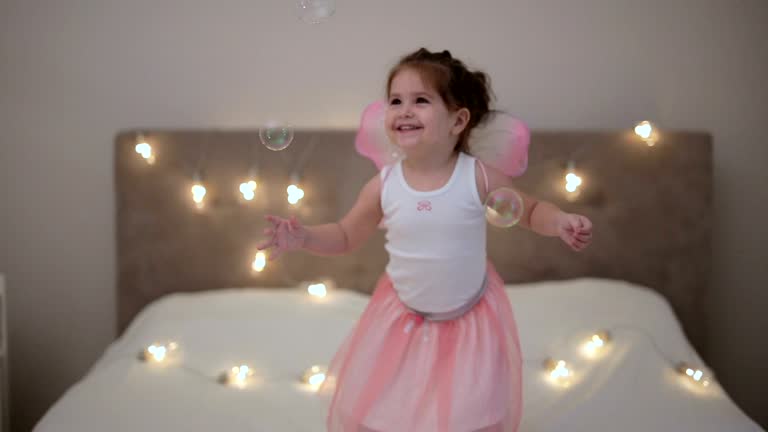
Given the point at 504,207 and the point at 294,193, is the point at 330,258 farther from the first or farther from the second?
the point at 504,207

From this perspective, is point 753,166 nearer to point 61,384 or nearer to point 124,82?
point 124,82

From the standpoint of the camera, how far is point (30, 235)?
2.28m

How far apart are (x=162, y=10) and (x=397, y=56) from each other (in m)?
0.78

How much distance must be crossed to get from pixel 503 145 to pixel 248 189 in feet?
3.05

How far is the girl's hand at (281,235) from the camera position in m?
1.26

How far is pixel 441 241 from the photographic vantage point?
129 centimetres

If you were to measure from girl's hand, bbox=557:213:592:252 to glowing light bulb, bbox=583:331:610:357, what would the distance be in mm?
692

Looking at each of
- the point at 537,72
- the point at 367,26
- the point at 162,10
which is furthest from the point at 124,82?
the point at 537,72

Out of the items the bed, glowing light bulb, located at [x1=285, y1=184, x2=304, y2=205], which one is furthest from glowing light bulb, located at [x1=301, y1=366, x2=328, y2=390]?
glowing light bulb, located at [x1=285, y1=184, x2=304, y2=205]

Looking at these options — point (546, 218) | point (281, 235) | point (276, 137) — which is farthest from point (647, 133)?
point (281, 235)

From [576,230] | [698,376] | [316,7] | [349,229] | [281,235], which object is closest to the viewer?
[576,230]

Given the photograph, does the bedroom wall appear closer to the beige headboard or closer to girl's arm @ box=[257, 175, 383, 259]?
the beige headboard

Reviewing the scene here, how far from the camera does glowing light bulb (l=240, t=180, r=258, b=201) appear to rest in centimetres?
210

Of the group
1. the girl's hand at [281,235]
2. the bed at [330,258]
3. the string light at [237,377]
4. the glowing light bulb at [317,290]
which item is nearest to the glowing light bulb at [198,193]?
the bed at [330,258]
